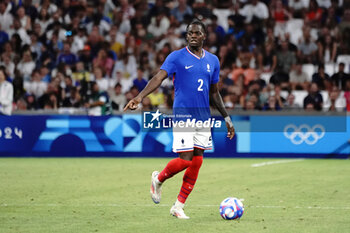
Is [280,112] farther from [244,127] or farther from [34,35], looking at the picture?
[34,35]

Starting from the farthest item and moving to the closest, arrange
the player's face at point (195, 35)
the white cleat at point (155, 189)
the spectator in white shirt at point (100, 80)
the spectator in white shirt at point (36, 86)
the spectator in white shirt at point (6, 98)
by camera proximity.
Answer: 1. the spectator in white shirt at point (36, 86)
2. the spectator in white shirt at point (100, 80)
3. the spectator in white shirt at point (6, 98)
4. the white cleat at point (155, 189)
5. the player's face at point (195, 35)

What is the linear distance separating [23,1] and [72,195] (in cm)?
1441

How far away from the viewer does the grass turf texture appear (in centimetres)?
787

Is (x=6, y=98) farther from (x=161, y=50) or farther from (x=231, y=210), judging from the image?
(x=231, y=210)

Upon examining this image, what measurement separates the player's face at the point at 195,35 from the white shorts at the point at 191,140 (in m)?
1.05

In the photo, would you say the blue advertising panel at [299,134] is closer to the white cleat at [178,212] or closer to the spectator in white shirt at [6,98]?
the spectator in white shirt at [6,98]

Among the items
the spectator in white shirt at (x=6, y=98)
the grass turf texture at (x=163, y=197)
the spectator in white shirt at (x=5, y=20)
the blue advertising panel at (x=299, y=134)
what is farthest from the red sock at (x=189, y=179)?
the spectator in white shirt at (x=5, y=20)

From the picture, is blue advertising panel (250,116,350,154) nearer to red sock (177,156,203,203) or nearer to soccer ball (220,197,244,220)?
red sock (177,156,203,203)

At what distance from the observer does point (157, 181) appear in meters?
8.67

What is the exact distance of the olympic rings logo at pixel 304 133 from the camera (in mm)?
17469

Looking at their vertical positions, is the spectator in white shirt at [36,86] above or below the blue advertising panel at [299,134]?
above

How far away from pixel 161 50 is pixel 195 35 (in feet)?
42.4

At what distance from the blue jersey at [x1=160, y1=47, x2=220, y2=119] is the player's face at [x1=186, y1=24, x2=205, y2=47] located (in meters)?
Result: 0.15

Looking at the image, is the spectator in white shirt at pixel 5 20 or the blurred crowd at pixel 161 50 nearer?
the blurred crowd at pixel 161 50
